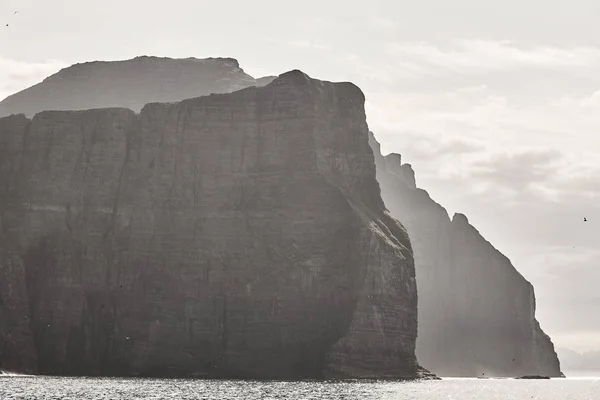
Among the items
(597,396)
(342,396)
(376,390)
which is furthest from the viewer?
(597,396)

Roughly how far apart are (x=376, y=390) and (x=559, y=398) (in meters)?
28.7

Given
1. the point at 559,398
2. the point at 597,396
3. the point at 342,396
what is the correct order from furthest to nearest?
the point at 597,396, the point at 559,398, the point at 342,396

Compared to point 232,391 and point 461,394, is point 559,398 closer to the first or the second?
point 461,394

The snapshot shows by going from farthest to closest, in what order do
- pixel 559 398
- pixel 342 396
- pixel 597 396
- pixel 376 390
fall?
1. pixel 597 396
2. pixel 559 398
3. pixel 376 390
4. pixel 342 396

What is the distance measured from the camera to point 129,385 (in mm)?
173000

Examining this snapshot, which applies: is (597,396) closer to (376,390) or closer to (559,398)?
(559,398)

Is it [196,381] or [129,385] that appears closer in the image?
[129,385]

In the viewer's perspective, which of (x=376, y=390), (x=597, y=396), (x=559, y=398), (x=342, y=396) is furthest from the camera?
(x=597, y=396)

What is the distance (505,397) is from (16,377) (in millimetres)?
72984

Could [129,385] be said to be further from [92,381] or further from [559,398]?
[559,398]

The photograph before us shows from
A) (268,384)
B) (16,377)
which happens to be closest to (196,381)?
(268,384)

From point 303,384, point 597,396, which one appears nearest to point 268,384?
point 303,384

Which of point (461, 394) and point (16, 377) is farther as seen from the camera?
point (16, 377)

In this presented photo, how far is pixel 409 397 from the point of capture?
157m
